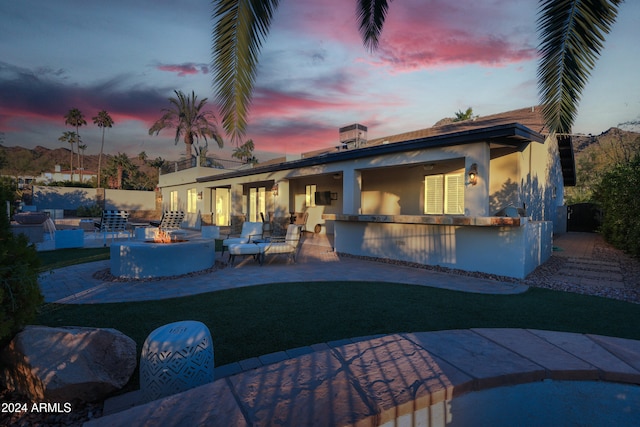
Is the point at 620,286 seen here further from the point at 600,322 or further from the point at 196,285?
the point at 196,285

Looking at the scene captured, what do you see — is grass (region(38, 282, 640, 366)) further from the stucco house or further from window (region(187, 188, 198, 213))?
window (region(187, 188, 198, 213))

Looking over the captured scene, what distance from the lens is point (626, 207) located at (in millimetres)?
10133

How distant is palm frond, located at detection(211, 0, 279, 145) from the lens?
103 inches

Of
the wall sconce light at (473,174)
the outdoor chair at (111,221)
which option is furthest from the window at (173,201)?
the wall sconce light at (473,174)

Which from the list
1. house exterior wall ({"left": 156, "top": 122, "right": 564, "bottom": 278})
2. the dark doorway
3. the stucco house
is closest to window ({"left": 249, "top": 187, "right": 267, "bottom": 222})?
the stucco house

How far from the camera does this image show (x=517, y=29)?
4637mm

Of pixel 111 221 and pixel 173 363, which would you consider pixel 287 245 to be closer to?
pixel 173 363

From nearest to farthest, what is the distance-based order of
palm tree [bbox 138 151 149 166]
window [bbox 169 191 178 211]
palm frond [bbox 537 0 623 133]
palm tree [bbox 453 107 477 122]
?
palm frond [bbox 537 0 623 133]
palm tree [bbox 453 107 477 122]
window [bbox 169 191 178 211]
palm tree [bbox 138 151 149 166]

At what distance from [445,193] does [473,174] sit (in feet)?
11.6

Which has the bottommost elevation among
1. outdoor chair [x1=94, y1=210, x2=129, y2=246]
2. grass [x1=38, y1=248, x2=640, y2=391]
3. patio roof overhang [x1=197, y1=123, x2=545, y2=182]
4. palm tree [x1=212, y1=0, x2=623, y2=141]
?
grass [x1=38, y1=248, x2=640, y2=391]

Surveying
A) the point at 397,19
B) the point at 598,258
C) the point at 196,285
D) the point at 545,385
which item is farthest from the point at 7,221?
the point at 598,258

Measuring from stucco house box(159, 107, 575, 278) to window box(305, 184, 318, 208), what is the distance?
0.18ft

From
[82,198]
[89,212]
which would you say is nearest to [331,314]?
[89,212]

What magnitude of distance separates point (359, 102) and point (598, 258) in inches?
344
